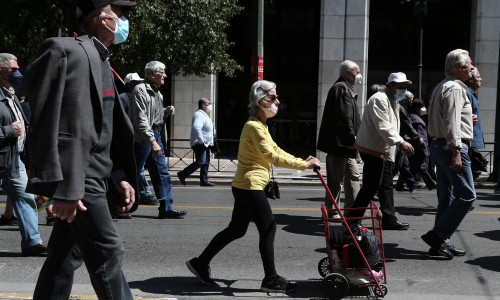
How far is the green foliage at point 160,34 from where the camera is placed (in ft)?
51.4

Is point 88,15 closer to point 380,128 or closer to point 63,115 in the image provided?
point 63,115

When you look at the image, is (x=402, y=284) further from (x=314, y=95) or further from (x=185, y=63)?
(x=314, y=95)

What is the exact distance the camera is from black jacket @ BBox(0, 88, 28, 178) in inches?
269

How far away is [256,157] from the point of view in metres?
5.57

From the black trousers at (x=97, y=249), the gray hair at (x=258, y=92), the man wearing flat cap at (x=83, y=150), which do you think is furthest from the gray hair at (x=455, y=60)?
the black trousers at (x=97, y=249)

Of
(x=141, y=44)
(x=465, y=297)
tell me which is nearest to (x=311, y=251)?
(x=465, y=297)

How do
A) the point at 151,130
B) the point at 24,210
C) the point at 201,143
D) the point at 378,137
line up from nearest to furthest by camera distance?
the point at 24,210 < the point at 378,137 < the point at 151,130 < the point at 201,143

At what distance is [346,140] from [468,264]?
215 cm

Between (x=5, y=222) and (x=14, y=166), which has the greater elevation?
(x=14, y=166)

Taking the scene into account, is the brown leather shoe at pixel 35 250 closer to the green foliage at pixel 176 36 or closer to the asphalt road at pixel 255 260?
the asphalt road at pixel 255 260

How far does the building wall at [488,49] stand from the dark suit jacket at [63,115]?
18.2m

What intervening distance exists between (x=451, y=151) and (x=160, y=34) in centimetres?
1120

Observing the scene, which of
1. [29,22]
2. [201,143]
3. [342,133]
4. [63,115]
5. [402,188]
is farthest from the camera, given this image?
[29,22]

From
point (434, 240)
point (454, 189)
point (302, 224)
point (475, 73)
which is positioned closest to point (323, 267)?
point (434, 240)
